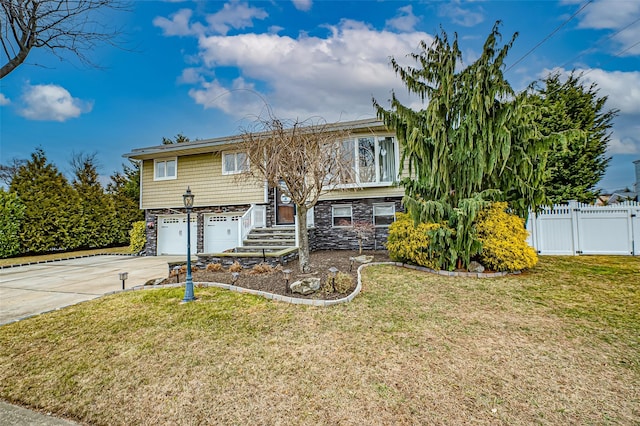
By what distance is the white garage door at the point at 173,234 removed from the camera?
14180mm

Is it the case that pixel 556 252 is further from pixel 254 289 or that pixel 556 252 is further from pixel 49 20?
pixel 49 20

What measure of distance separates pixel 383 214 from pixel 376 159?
2.15 m

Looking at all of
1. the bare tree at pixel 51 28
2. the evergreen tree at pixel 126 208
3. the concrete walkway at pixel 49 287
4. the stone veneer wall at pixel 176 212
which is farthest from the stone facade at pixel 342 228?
the evergreen tree at pixel 126 208

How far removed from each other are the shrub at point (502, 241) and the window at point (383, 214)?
4.27 m

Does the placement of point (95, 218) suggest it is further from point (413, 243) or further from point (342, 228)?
point (413, 243)

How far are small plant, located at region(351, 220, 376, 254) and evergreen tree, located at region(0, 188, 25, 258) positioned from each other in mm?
15684

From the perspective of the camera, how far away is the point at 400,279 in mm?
6793

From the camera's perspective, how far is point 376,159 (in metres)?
11.1

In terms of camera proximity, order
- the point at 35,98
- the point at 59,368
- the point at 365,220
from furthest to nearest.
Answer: the point at 365,220 < the point at 35,98 < the point at 59,368

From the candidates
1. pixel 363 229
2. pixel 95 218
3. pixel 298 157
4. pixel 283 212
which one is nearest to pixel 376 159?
pixel 363 229

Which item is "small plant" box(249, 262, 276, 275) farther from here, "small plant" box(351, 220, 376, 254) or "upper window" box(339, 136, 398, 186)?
"upper window" box(339, 136, 398, 186)

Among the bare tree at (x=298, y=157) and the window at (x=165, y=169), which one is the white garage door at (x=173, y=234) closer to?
the window at (x=165, y=169)

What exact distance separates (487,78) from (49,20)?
26.2 feet

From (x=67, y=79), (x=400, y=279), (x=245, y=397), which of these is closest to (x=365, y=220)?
(x=400, y=279)
